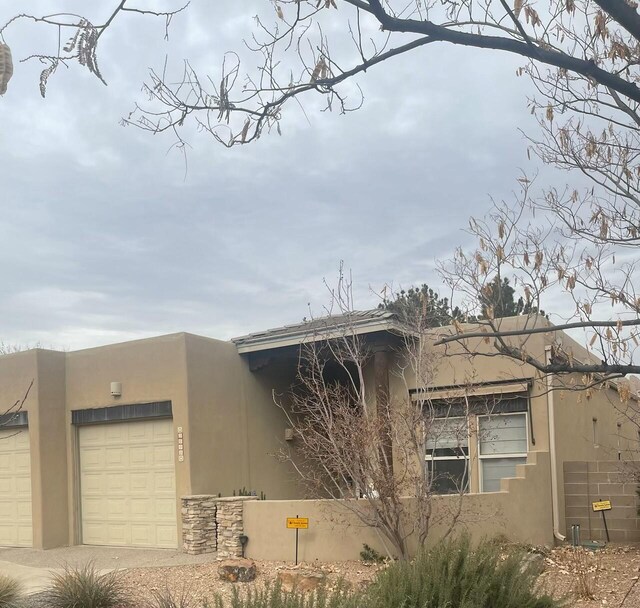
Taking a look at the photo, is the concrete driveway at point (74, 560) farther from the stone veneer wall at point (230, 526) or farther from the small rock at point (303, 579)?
the small rock at point (303, 579)

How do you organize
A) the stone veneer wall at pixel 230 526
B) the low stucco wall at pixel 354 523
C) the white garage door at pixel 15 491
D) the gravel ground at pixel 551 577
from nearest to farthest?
the gravel ground at pixel 551 577 → the low stucco wall at pixel 354 523 → the stone veneer wall at pixel 230 526 → the white garage door at pixel 15 491

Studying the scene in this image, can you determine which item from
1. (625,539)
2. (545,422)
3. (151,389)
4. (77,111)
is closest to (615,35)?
(77,111)

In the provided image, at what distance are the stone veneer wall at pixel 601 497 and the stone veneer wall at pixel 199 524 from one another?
6.22 m

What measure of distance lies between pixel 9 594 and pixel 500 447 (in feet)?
28.3

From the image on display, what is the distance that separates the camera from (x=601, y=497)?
45.0ft

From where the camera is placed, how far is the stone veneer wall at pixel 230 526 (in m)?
12.8

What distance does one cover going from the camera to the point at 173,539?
14.3 m

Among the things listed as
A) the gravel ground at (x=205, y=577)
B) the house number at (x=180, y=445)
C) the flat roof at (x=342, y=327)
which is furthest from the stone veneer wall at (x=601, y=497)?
the house number at (x=180, y=445)

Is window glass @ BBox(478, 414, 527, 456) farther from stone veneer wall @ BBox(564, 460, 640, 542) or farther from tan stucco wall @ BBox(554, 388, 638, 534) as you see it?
stone veneer wall @ BBox(564, 460, 640, 542)

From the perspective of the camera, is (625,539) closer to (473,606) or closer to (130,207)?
(473,606)

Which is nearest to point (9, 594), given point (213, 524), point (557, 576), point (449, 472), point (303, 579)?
point (303, 579)

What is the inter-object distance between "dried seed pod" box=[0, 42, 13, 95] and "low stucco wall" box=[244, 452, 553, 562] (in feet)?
31.9

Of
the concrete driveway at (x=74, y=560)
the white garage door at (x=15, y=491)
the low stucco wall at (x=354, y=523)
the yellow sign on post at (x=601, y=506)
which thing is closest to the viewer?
the low stucco wall at (x=354, y=523)

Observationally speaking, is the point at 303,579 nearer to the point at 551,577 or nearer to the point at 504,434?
the point at 551,577
